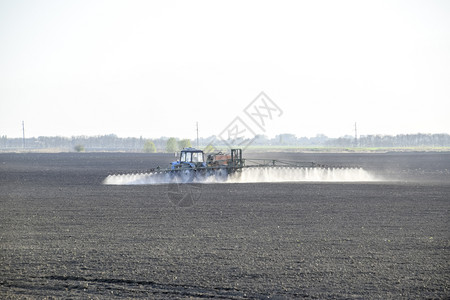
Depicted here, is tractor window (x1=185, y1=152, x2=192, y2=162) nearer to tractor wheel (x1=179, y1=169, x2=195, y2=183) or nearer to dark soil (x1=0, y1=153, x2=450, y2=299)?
tractor wheel (x1=179, y1=169, x2=195, y2=183)

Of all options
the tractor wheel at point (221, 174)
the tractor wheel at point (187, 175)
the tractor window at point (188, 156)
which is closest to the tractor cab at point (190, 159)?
the tractor window at point (188, 156)

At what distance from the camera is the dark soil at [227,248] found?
9945 mm

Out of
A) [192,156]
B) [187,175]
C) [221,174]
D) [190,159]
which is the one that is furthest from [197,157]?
[187,175]

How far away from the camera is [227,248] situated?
13.1m

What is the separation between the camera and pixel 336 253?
1252 centimetres

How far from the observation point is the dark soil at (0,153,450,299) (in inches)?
392

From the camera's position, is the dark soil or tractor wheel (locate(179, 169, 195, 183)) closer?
the dark soil

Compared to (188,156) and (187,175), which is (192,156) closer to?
(188,156)

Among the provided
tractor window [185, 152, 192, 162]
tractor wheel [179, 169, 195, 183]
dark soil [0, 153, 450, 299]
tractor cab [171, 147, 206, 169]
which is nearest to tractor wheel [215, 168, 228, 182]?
tractor cab [171, 147, 206, 169]

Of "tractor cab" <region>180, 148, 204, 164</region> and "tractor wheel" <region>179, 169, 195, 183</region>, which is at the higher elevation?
"tractor cab" <region>180, 148, 204, 164</region>

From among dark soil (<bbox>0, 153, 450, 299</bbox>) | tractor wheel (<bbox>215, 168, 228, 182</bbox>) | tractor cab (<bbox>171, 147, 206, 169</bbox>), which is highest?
tractor cab (<bbox>171, 147, 206, 169</bbox>)

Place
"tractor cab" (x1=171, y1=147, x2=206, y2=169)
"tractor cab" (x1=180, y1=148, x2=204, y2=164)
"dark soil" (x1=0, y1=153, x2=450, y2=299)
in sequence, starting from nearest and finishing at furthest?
"dark soil" (x1=0, y1=153, x2=450, y2=299)
"tractor cab" (x1=171, y1=147, x2=206, y2=169)
"tractor cab" (x1=180, y1=148, x2=204, y2=164)

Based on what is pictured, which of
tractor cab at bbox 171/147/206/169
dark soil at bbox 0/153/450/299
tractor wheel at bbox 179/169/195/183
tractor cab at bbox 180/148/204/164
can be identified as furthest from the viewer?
tractor cab at bbox 180/148/204/164

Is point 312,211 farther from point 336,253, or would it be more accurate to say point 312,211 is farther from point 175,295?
point 175,295
